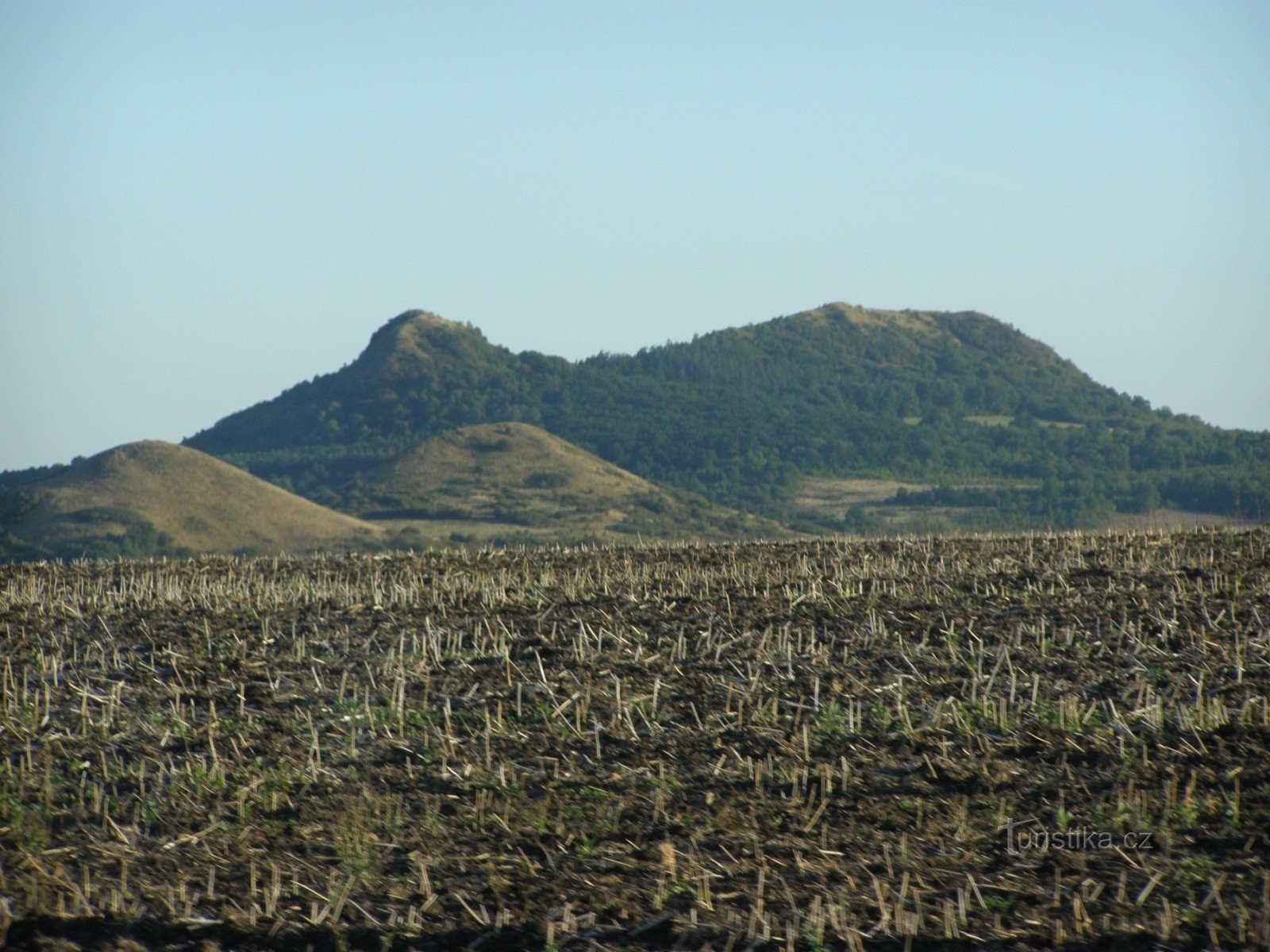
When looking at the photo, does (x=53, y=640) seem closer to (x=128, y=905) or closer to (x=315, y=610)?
(x=315, y=610)

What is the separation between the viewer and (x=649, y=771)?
7.40 meters

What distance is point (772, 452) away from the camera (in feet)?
411

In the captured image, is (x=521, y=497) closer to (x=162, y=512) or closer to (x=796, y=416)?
(x=162, y=512)

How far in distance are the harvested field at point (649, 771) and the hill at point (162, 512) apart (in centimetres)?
5235

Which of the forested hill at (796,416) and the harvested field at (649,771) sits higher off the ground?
the forested hill at (796,416)

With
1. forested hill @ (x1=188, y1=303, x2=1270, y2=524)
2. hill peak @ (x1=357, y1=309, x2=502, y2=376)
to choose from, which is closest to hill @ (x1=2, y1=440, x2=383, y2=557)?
forested hill @ (x1=188, y1=303, x2=1270, y2=524)

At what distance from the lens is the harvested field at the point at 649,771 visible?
5453 millimetres

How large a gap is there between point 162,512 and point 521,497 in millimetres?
28613

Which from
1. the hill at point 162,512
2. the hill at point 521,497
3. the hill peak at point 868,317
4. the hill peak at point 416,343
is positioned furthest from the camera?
the hill peak at point 868,317

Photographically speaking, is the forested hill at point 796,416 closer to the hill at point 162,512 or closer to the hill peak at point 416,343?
the hill peak at point 416,343

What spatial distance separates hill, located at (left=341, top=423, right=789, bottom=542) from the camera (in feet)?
272

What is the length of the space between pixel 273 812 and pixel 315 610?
6.02m

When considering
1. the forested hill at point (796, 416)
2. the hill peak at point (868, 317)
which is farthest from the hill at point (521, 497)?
the hill peak at point (868, 317)

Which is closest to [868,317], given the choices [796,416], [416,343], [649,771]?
[796,416]
